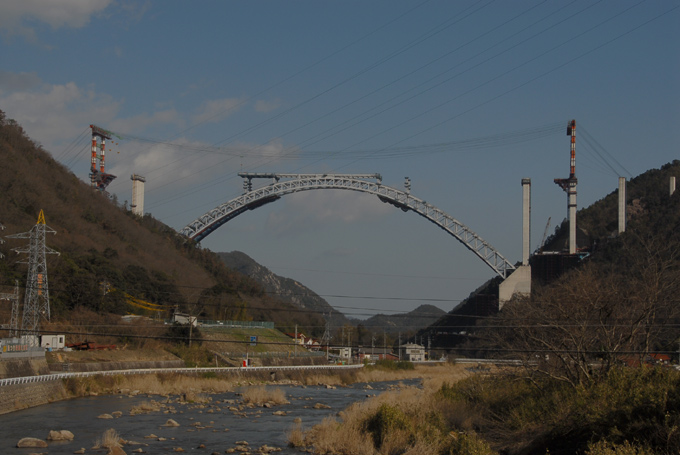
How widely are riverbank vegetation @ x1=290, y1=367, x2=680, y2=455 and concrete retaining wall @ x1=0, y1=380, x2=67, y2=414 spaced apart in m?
16.8

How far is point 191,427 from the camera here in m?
34.3

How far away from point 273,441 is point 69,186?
3212 inches

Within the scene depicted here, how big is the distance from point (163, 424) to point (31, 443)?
25.4ft

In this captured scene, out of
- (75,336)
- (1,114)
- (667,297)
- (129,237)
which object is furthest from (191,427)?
Answer: (1,114)

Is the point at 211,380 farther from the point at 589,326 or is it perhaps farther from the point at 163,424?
the point at 589,326

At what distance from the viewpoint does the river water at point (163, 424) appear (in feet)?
94.9

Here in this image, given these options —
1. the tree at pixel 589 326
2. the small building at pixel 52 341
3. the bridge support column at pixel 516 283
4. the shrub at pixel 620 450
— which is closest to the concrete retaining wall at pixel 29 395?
the small building at pixel 52 341

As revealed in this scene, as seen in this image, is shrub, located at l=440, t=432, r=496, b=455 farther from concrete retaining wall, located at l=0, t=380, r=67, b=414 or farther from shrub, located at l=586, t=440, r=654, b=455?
concrete retaining wall, located at l=0, t=380, r=67, b=414

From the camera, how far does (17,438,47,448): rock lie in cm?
2778

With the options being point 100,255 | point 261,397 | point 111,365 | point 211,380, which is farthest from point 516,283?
point 111,365

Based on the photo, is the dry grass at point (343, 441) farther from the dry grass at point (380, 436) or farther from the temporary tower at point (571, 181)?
the temporary tower at point (571, 181)

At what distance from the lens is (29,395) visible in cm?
4028

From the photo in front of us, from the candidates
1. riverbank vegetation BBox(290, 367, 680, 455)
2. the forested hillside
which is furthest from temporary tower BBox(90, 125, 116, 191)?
riverbank vegetation BBox(290, 367, 680, 455)

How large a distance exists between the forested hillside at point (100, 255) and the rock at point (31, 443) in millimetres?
34249
